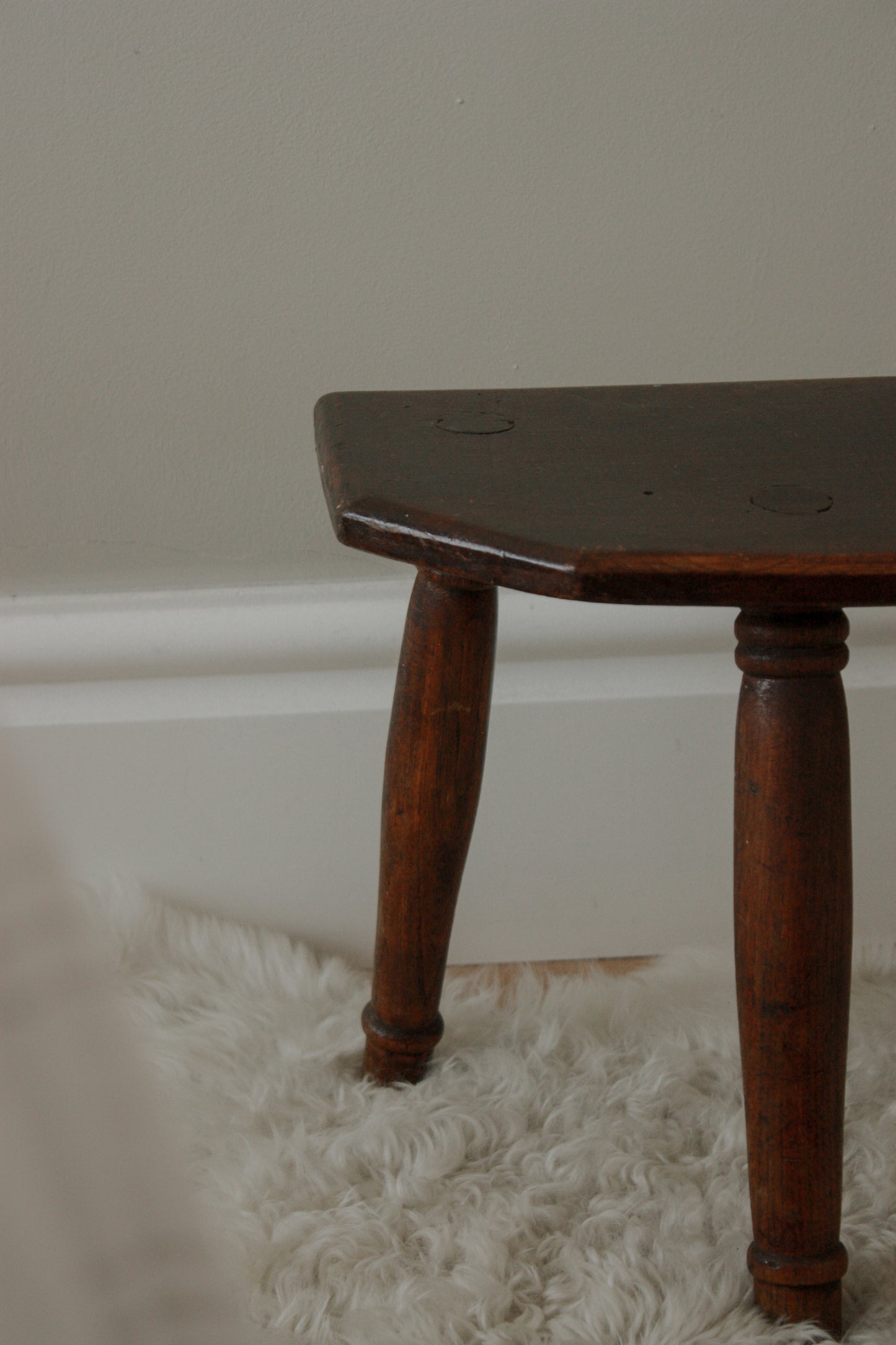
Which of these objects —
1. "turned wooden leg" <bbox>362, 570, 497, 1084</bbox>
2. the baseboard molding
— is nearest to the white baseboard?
the baseboard molding

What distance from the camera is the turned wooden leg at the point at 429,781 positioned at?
53cm

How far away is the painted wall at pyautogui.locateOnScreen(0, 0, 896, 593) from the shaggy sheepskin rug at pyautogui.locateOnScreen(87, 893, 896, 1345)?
0.23 meters

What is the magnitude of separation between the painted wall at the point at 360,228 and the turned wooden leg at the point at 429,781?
208mm

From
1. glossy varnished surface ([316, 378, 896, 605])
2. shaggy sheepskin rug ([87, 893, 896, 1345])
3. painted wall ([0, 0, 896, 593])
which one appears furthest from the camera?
painted wall ([0, 0, 896, 593])

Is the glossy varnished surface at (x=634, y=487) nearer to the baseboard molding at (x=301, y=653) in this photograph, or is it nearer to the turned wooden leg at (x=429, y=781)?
the turned wooden leg at (x=429, y=781)

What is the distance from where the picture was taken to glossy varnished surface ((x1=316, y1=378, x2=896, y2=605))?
337 millimetres

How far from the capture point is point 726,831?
0.77m

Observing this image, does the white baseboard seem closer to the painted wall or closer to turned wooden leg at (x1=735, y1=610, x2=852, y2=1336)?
the painted wall

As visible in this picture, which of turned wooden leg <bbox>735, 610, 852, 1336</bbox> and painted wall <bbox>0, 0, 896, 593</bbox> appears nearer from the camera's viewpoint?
turned wooden leg <bbox>735, 610, 852, 1336</bbox>

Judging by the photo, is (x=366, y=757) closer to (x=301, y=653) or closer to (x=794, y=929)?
(x=301, y=653)

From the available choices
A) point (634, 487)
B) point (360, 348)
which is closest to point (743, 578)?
point (634, 487)

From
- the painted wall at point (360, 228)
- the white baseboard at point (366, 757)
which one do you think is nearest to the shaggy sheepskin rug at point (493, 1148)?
the white baseboard at point (366, 757)

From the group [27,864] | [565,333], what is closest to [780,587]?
[27,864]

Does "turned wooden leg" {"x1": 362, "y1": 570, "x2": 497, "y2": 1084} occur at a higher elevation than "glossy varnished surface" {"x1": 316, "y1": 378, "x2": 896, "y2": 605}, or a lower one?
lower
